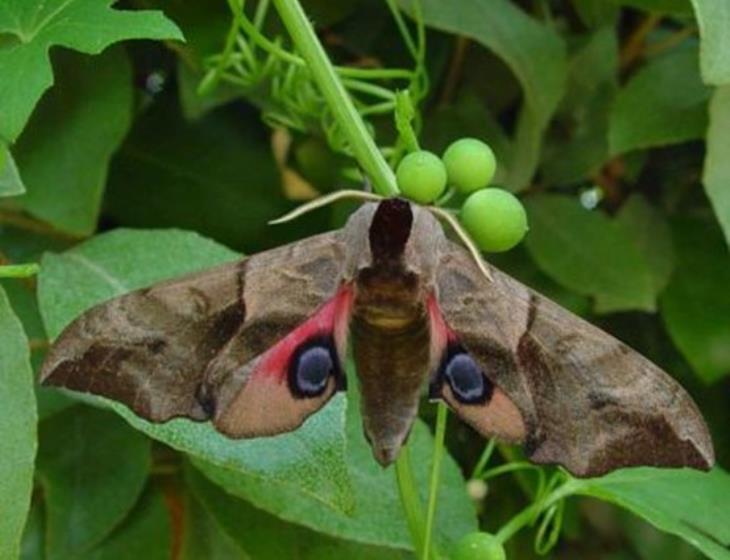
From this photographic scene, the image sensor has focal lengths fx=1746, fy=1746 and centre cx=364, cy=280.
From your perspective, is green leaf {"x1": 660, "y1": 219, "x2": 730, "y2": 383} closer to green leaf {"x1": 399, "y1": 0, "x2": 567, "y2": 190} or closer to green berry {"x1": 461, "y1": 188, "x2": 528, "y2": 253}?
green leaf {"x1": 399, "y1": 0, "x2": 567, "y2": 190}

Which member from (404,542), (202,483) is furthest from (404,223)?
(202,483)

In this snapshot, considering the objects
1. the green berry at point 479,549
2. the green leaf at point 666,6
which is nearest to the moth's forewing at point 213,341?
the green berry at point 479,549

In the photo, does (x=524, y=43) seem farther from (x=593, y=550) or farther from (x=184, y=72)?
(x=593, y=550)

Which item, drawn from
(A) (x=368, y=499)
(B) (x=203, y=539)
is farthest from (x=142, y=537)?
(A) (x=368, y=499)

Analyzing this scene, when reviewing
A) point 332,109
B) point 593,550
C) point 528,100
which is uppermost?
point 332,109

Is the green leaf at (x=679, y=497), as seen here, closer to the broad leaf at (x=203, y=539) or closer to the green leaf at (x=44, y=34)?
the broad leaf at (x=203, y=539)

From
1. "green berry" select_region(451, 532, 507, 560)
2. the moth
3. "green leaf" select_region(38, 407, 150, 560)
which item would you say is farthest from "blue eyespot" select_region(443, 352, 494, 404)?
"green leaf" select_region(38, 407, 150, 560)

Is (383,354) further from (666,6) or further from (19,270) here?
(666,6)
